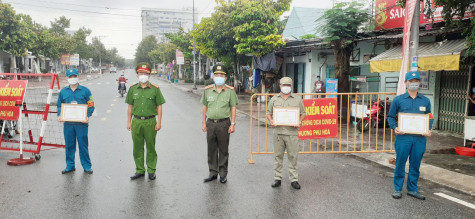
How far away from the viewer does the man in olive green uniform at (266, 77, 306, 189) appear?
18.9 feet

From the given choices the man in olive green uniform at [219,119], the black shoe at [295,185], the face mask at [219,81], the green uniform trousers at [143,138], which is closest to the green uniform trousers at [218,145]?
the man in olive green uniform at [219,119]

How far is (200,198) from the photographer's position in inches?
204

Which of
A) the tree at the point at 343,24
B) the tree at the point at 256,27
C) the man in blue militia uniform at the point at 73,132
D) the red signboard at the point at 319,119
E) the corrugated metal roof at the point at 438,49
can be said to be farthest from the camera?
the tree at the point at 256,27

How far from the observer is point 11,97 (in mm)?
7289

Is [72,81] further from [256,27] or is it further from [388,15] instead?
[256,27]

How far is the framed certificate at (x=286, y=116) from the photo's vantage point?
576 centimetres

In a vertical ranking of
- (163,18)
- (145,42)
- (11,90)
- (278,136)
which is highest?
(163,18)

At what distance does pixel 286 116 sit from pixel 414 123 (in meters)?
1.83

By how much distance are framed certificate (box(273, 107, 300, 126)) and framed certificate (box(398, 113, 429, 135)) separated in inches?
58.9

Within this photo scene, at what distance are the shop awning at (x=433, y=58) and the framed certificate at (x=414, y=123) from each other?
181 inches

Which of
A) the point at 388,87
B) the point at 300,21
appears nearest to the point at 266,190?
the point at 388,87

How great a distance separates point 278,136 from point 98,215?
286 cm

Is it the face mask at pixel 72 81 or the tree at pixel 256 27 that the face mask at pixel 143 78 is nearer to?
the face mask at pixel 72 81

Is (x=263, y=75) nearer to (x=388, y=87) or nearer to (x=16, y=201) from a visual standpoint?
(x=388, y=87)
